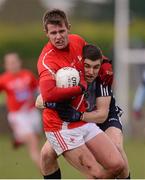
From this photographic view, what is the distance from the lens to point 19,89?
51.9 feet

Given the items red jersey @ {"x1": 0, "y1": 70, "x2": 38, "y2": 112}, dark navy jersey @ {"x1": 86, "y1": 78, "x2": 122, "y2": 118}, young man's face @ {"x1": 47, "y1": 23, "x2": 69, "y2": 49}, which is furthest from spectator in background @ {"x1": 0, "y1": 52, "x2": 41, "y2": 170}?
young man's face @ {"x1": 47, "y1": 23, "x2": 69, "y2": 49}

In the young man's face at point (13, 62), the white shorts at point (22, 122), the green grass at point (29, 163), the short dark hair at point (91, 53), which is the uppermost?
the short dark hair at point (91, 53)

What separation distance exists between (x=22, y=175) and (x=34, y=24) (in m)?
14.1

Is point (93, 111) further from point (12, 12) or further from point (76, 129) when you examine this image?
point (12, 12)

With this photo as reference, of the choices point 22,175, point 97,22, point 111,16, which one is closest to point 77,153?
point 22,175

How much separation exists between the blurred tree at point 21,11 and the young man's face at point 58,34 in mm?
17102

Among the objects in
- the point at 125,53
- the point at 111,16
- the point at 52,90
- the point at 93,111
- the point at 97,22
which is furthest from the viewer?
the point at 97,22

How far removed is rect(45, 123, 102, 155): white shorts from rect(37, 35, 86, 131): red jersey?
0.17 ft

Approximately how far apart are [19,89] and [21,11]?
1160 centimetres

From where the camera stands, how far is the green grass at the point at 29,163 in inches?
512

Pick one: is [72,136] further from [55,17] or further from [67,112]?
[55,17]

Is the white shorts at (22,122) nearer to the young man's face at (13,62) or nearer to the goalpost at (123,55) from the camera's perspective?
the young man's face at (13,62)

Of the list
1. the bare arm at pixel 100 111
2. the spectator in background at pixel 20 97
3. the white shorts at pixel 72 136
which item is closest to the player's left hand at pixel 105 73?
the bare arm at pixel 100 111

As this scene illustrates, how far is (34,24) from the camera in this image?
26875mm
